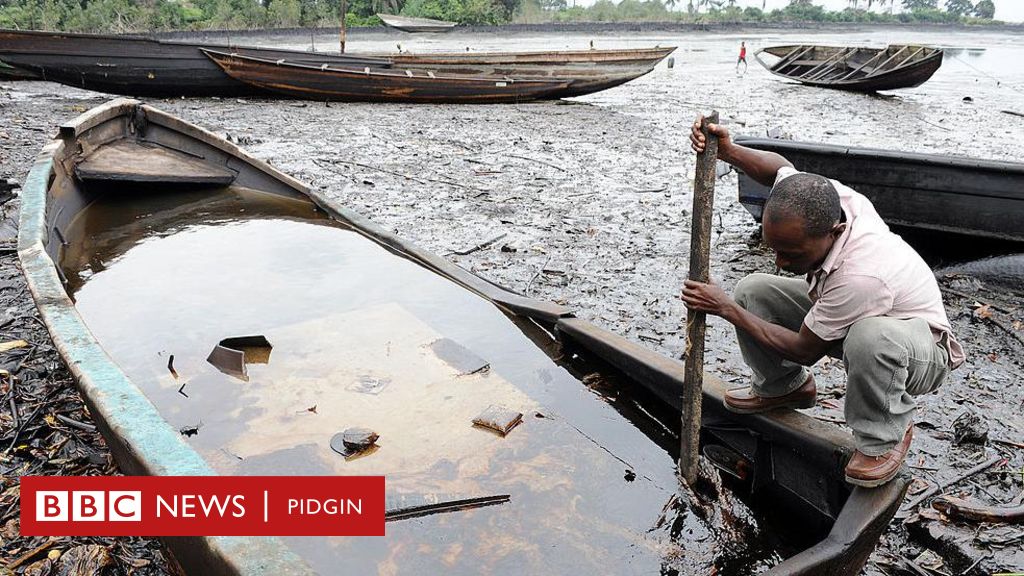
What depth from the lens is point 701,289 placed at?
248cm

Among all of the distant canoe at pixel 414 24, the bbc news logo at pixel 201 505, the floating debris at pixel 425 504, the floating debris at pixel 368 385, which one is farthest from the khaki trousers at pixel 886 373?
the distant canoe at pixel 414 24

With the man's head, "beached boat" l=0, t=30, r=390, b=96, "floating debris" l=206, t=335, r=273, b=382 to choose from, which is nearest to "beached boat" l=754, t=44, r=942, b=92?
"beached boat" l=0, t=30, r=390, b=96

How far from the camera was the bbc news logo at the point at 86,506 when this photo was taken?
7.61 feet

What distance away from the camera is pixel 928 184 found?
5254mm

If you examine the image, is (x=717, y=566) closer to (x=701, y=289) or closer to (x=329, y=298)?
(x=701, y=289)

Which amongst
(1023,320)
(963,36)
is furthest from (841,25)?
(1023,320)

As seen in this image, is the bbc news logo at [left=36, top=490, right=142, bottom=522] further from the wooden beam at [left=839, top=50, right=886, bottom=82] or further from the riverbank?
the riverbank

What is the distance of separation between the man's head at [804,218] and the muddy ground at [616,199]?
3.87ft

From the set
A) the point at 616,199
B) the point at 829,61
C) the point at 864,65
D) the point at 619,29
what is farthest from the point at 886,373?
the point at 619,29

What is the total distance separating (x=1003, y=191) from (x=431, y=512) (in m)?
4.79

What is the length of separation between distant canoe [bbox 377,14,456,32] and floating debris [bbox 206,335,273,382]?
35.9 m

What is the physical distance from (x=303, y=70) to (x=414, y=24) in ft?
88.2

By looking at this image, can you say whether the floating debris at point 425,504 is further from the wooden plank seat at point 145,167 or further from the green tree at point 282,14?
the green tree at point 282,14

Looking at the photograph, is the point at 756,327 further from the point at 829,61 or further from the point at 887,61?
the point at 829,61
